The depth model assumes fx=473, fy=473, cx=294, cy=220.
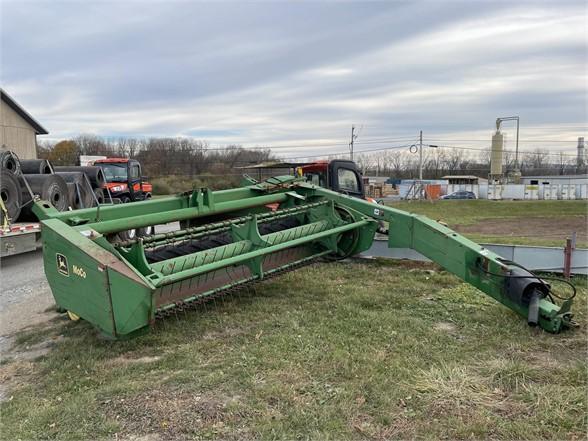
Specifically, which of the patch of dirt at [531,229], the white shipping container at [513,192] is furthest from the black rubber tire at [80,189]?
the white shipping container at [513,192]

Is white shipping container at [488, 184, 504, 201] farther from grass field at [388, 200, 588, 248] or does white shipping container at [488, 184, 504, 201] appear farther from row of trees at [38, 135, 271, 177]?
row of trees at [38, 135, 271, 177]

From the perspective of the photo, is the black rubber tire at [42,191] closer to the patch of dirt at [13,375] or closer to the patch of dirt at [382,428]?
the patch of dirt at [13,375]

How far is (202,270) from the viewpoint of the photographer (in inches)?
148

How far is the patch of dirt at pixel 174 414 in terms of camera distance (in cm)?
272

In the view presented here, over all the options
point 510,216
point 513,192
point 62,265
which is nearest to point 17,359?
point 62,265

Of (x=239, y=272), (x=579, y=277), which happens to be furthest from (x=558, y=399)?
(x=579, y=277)

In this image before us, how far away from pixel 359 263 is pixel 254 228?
2.93 m

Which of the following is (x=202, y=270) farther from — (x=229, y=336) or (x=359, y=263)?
(x=359, y=263)

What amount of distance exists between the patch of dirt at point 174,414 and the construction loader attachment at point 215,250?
541 mm

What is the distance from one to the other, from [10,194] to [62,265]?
5385 millimetres

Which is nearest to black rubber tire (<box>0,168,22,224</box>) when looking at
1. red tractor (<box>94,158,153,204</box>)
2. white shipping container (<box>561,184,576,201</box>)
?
red tractor (<box>94,158,153,204</box>)

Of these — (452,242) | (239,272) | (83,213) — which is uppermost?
(83,213)

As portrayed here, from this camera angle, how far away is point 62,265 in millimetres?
3641

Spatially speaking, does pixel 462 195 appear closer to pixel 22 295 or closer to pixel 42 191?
pixel 42 191
